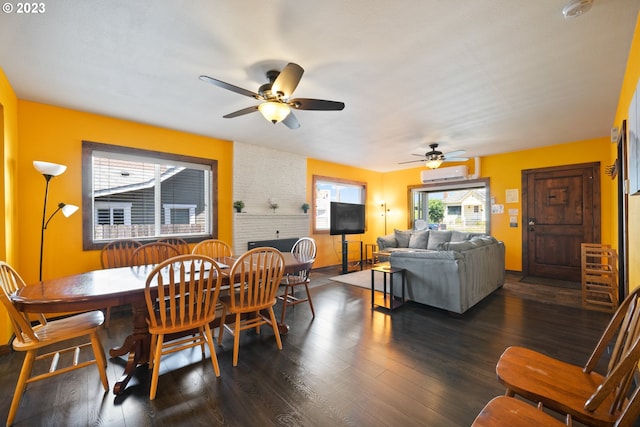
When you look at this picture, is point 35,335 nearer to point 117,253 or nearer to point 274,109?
point 117,253

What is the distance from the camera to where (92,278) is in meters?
2.19

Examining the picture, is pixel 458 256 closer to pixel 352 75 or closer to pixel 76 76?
pixel 352 75

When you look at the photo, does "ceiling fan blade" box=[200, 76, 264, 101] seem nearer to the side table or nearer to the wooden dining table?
the wooden dining table

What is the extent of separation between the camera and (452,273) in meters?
3.15

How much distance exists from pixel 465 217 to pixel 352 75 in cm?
623

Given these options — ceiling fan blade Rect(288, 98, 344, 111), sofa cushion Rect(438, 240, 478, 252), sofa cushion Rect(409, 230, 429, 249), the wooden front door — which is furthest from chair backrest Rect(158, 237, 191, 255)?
the wooden front door

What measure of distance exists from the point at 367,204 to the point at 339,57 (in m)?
5.38

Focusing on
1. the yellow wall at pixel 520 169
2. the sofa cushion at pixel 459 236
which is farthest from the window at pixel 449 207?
the sofa cushion at pixel 459 236

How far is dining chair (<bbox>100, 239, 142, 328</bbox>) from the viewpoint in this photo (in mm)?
3268

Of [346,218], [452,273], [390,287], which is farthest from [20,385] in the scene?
[346,218]

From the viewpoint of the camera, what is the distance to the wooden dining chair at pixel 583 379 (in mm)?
981

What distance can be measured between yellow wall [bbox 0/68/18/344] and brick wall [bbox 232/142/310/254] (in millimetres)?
2547

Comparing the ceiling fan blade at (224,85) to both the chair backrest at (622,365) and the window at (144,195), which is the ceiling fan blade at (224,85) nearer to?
the window at (144,195)

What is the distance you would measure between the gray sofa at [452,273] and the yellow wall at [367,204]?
2806 millimetres
